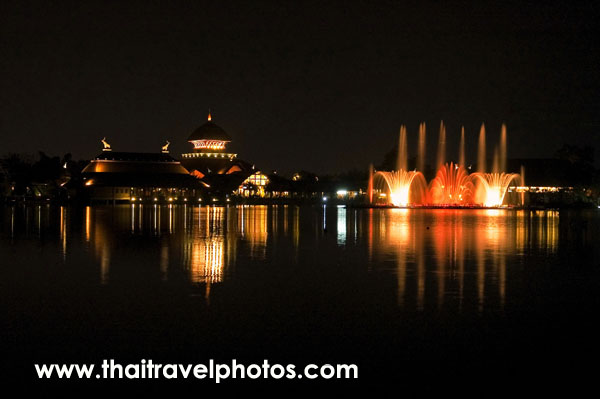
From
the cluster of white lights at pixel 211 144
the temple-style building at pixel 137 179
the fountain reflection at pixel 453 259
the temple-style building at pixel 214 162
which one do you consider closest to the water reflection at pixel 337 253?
the fountain reflection at pixel 453 259

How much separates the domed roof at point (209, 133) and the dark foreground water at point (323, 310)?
420 ft

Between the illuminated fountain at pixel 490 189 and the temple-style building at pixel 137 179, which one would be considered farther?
the temple-style building at pixel 137 179

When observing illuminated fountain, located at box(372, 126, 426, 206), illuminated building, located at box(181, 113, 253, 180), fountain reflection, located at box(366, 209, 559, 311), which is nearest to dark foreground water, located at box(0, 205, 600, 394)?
fountain reflection, located at box(366, 209, 559, 311)

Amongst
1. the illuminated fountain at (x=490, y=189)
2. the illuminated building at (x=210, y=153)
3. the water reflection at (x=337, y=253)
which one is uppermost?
the illuminated building at (x=210, y=153)

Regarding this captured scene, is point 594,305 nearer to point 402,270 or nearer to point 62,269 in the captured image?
point 402,270

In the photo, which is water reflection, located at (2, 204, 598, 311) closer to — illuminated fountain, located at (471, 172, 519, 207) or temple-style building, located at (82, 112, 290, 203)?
illuminated fountain, located at (471, 172, 519, 207)

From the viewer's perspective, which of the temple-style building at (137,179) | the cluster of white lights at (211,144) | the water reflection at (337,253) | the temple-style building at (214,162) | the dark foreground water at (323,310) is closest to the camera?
the dark foreground water at (323,310)

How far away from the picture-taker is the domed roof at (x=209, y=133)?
156125mm

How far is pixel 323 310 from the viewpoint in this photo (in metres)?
15.5

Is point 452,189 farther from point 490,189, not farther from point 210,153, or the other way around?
point 210,153

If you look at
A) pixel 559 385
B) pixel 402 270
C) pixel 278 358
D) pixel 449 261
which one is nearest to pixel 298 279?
pixel 402 270

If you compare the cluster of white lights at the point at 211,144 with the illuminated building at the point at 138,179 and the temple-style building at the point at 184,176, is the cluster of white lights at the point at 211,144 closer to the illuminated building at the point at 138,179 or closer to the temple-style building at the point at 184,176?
the temple-style building at the point at 184,176

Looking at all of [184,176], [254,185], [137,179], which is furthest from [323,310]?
[254,185]

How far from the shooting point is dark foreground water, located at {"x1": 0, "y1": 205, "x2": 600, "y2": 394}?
451 inches
